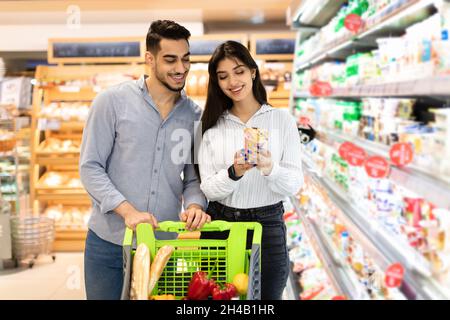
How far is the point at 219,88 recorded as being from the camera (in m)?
2.04

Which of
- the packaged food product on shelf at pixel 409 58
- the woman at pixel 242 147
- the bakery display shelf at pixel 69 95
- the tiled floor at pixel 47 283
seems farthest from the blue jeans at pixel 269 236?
the bakery display shelf at pixel 69 95

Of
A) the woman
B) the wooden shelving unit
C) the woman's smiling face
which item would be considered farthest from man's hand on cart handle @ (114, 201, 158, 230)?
the wooden shelving unit

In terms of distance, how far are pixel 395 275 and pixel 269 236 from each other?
46 cm

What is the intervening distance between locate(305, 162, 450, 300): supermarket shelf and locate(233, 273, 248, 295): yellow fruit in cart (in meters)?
0.57

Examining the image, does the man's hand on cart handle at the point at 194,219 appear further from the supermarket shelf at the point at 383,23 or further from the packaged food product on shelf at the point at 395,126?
the supermarket shelf at the point at 383,23

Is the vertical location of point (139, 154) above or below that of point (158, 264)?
above

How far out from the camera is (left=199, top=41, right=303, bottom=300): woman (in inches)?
77.6

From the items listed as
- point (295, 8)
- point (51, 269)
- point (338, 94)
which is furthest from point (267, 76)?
point (51, 269)

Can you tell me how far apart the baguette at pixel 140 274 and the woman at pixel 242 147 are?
1.45 feet

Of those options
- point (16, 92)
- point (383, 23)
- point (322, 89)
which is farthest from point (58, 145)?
point (383, 23)

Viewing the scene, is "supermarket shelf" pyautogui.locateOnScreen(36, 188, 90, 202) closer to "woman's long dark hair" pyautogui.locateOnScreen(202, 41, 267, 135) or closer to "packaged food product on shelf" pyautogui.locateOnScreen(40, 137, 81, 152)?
"packaged food product on shelf" pyautogui.locateOnScreen(40, 137, 81, 152)

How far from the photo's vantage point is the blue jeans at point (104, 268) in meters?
2.13

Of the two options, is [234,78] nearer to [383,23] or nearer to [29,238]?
A: [383,23]
